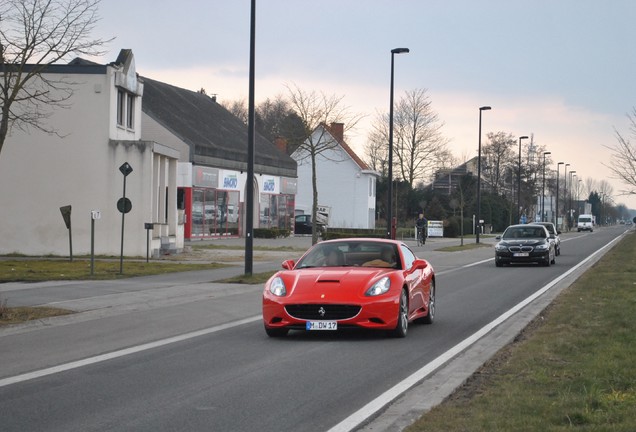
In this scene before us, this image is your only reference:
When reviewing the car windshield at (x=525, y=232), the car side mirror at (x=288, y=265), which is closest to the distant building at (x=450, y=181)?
the car windshield at (x=525, y=232)

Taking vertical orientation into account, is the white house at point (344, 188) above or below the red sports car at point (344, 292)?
above

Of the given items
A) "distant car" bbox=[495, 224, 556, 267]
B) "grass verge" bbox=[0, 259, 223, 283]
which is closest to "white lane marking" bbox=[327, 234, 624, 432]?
"grass verge" bbox=[0, 259, 223, 283]

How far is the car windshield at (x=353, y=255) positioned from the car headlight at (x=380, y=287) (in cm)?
88

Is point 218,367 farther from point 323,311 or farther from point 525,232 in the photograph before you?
point 525,232

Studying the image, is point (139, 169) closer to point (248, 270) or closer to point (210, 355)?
point (248, 270)

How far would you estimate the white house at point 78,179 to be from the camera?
1459 inches

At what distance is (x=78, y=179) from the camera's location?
37.2m

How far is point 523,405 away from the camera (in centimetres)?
785

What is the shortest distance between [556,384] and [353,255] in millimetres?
5848

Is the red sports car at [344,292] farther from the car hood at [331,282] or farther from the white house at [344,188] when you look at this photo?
the white house at [344,188]

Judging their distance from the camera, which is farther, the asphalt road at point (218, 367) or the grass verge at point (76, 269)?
the grass verge at point (76, 269)

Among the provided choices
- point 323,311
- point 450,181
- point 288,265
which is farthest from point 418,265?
point 450,181

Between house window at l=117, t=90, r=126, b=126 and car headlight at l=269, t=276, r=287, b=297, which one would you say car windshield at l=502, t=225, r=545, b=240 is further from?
car headlight at l=269, t=276, r=287, b=297

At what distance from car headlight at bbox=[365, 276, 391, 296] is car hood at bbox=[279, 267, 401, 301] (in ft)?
0.16
